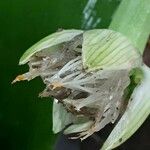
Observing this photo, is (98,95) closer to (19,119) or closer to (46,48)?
(46,48)

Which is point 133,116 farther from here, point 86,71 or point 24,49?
point 24,49

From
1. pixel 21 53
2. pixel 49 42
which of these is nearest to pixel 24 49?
pixel 21 53

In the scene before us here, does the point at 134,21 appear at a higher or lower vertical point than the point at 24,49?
higher

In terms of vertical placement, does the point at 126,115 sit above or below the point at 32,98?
above

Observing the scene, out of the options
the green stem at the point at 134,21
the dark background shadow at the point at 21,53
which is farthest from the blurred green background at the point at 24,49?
the green stem at the point at 134,21

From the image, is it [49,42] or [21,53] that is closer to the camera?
[49,42]

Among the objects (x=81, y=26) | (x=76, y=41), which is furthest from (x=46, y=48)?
(x=81, y=26)

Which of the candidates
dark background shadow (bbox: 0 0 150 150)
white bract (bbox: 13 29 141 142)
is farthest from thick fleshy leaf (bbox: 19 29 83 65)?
dark background shadow (bbox: 0 0 150 150)
